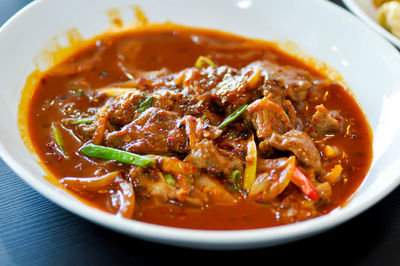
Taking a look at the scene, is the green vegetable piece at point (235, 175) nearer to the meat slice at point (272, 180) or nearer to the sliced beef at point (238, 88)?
the meat slice at point (272, 180)

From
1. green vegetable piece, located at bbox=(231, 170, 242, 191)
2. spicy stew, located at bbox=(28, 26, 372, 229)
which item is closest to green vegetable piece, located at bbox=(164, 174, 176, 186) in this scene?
spicy stew, located at bbox=(28, 26, 372, 229)

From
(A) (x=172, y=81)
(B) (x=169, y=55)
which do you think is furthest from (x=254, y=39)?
(A) (x=172, y=81)

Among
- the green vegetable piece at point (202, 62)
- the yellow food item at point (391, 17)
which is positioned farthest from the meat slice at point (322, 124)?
the yellow food item at point (391, 17)

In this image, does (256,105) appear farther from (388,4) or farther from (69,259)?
(388,4)

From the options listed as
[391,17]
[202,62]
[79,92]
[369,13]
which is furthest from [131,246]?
[369,13]

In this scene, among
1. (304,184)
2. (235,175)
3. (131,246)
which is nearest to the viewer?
(131,246)

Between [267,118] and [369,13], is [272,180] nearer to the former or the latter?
[267,118]
